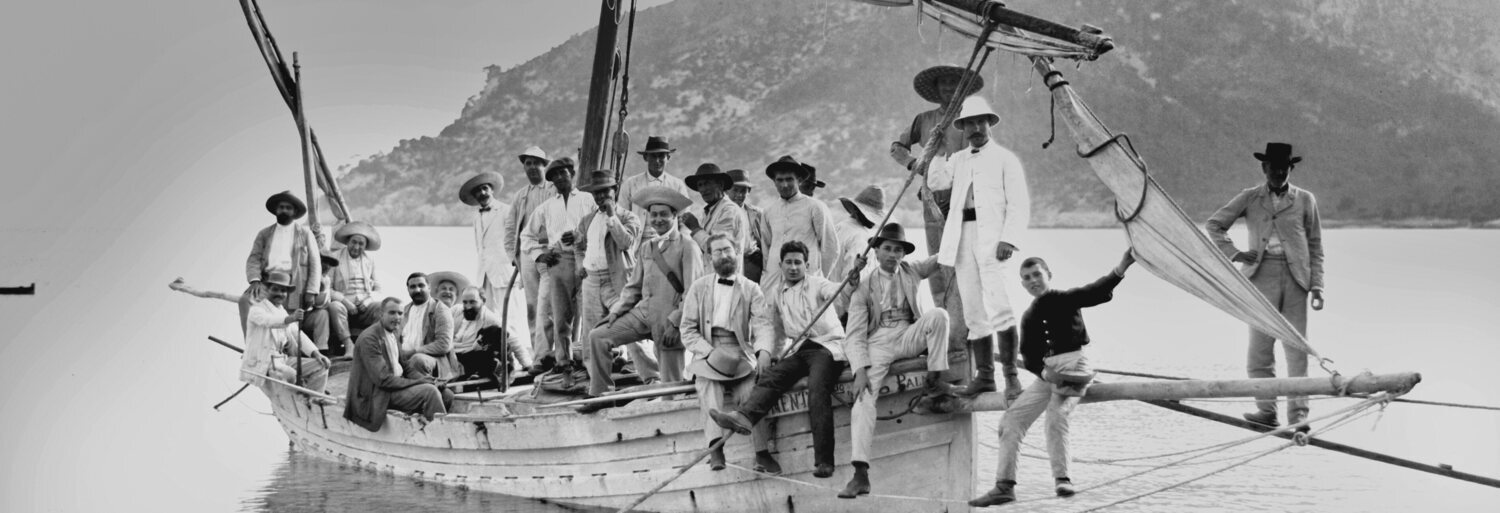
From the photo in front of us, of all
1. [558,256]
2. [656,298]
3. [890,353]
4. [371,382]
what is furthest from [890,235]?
[371,382]

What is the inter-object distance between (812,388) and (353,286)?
309 inches

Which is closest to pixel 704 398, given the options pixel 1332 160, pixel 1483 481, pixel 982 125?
pixel 982 125

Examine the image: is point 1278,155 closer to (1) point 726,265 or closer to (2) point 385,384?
(1) point 726,265

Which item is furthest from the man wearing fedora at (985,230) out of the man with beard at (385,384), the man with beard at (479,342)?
the man with beard at (479,342)

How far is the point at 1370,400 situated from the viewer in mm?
7500

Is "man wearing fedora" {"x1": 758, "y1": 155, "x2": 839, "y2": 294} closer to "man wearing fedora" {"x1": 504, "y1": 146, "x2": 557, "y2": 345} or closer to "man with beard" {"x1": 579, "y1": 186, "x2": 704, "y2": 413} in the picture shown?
"man with beard" {"x1": 579, "y1": 186, "x2": 704, "y2": 413}

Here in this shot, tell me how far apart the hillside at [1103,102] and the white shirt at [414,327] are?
120 feet

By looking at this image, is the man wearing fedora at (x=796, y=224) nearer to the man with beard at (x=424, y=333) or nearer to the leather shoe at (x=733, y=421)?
the leather shoe at (x=733, y=421)

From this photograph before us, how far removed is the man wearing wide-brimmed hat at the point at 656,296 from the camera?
35.2 ft

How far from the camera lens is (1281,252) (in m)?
10.2

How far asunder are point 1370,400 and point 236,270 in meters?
49.5

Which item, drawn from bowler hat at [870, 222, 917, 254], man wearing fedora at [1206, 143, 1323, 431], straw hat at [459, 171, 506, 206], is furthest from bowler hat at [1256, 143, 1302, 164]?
straw hat at [459, 171, 506, 206]

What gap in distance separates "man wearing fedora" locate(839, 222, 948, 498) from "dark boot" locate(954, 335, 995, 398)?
157 millimetres

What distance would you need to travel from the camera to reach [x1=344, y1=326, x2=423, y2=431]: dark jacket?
40.3 ft
